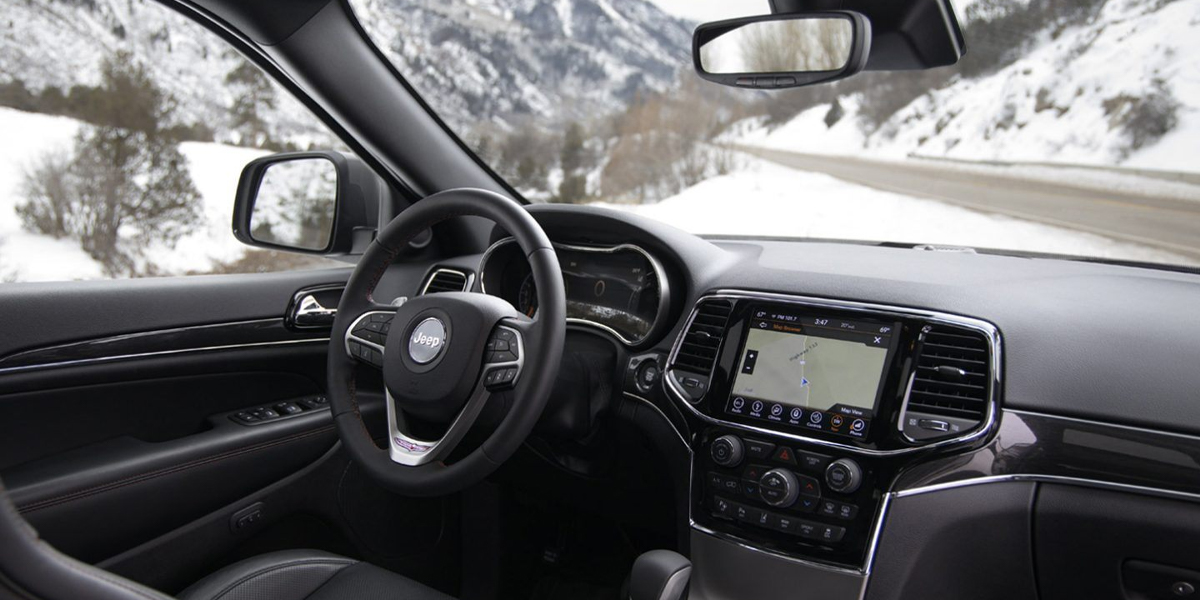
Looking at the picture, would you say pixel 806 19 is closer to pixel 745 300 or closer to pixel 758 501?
pixel 745 300

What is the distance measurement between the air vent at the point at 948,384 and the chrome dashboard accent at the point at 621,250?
0.67 meters

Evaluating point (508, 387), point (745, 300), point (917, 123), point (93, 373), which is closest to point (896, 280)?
point (745, 300)

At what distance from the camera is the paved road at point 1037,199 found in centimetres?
205

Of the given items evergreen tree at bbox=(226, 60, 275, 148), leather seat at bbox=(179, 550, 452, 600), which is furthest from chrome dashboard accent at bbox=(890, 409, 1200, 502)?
evergreen tree at bbox=(226, 60, 275, 148)

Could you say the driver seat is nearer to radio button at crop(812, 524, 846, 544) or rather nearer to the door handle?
the door handle

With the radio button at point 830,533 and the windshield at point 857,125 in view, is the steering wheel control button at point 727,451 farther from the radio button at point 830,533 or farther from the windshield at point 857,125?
the windshield at point 857,125

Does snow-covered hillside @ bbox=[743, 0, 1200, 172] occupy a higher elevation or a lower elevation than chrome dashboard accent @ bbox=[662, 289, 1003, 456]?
higher

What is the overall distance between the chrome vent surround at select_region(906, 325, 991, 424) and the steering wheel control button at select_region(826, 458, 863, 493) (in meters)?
0.18

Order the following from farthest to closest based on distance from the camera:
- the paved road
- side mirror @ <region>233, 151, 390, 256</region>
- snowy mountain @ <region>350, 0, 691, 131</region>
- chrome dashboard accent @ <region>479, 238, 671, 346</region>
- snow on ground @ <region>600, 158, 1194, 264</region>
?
snowy mountain @ <region>350, 0, 691, 131</region> → side mirror @ <region>233, 151, 390, 256</region> → snow on ground @ <region>600, 158, 1194, 264</region> → chrome dashboard accent @ <region>479, 238, 671, 346</region> → the paved road

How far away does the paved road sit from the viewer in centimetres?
205

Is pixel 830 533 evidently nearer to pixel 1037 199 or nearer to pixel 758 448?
pixel 758 448

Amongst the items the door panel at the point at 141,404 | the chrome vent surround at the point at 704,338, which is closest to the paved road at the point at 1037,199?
the chrome vent surround at the point at 704,338

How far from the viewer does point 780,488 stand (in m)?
1.88

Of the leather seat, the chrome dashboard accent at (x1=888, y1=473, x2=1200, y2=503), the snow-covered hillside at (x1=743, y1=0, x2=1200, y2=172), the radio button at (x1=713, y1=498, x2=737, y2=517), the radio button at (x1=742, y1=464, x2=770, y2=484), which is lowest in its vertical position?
the leather seat
